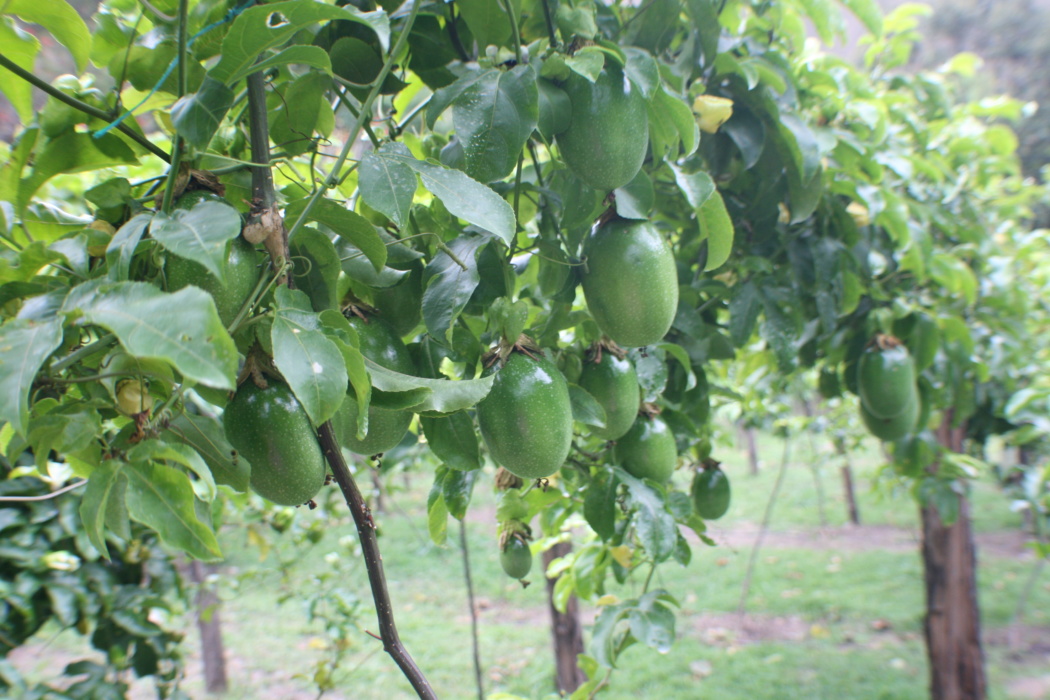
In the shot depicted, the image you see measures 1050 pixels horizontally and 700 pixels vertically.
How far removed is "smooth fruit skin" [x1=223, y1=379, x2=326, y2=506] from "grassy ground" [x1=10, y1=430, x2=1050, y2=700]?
1.85 meters

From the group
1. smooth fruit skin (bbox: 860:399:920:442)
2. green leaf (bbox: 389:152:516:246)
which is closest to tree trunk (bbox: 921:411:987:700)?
smooth fruit skin (bbox: 860:399:920:442)

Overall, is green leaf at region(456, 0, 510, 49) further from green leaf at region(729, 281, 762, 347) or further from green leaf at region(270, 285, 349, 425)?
green leaf at region(729, 281, 762, 347)

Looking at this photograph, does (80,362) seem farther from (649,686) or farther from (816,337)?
(649,686)

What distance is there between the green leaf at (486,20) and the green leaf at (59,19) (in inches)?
16.2

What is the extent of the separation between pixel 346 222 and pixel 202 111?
16 centimetres

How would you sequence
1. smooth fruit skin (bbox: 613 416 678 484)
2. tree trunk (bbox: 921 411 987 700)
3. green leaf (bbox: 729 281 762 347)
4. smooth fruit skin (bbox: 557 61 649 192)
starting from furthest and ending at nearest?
tree trunk (bbox: 921 411 987 700) → green leaf (bbox: 729 281 762 347) → smooth fruit skin (bbox: 613 416 678 484) → smooth fruit skin (bbox: 557 61 649 192)

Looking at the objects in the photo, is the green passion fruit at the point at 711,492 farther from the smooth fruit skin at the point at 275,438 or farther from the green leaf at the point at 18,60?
the green leaf at the point at 18,60

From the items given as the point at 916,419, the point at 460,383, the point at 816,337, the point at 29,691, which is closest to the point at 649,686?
the point at 916,419

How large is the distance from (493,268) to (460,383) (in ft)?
0.99

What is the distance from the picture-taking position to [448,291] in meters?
0.81

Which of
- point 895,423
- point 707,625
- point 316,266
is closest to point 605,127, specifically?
point 316,266

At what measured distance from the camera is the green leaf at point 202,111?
575 millimetres

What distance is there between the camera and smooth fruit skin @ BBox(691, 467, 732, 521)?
1.65 metres

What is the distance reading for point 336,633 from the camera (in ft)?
7.72
